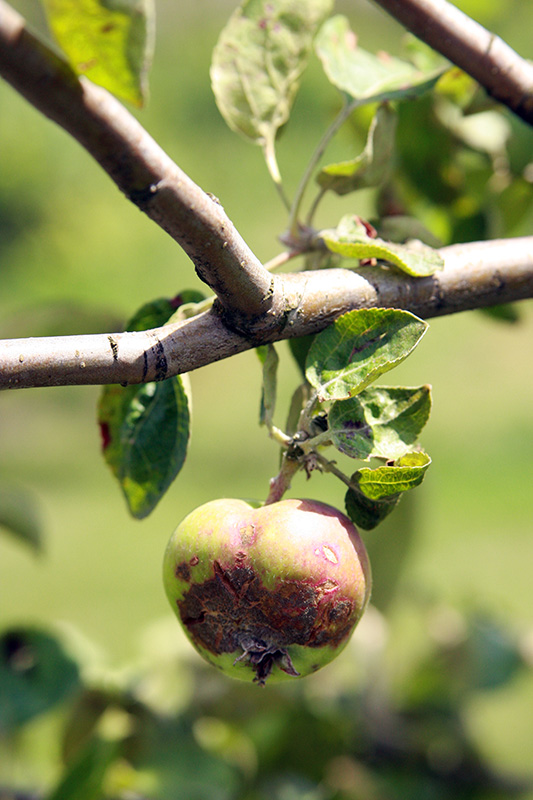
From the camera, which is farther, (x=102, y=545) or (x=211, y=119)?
(x=211, y=119)

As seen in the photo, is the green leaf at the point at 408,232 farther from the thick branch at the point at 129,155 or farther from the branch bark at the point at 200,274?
the thick branch at the point at 129,155

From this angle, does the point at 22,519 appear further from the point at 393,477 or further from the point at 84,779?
the point at 393,477

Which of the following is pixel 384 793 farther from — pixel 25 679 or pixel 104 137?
pixel 104 137

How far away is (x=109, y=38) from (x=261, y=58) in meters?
0.18

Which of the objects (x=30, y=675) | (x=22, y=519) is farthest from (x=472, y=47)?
(x=30, y=675)

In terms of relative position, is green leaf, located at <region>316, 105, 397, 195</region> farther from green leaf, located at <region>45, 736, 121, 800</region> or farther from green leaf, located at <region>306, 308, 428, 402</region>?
green leaf, located at <region>45, 736, 121, 800</region>

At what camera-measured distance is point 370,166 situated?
0.38m

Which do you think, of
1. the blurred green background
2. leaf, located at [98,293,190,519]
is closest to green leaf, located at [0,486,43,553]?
the blurred green background

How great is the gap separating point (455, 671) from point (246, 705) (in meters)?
0.20

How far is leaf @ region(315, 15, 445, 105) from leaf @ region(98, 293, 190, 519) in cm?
16

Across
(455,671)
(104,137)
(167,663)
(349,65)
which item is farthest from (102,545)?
(104,137)

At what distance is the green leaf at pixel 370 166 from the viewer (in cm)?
37

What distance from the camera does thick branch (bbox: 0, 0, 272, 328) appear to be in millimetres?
187

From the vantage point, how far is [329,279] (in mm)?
295
